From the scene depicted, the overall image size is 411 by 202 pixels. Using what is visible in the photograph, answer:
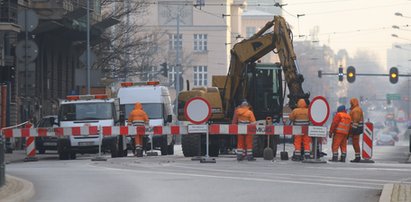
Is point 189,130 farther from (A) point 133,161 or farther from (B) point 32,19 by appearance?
(B) point 32,19

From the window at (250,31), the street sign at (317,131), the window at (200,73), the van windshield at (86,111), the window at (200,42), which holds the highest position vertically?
the window at (250,31)

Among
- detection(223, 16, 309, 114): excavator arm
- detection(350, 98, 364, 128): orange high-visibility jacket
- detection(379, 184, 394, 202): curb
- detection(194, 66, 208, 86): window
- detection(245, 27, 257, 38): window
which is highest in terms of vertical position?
detection(245, 27, 257, 38): window

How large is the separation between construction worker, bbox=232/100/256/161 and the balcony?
58.1ft

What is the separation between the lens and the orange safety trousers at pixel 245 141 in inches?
1136

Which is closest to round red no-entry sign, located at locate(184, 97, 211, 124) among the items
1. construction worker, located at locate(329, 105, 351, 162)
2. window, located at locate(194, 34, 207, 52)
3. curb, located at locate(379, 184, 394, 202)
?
construction worker, located at locate(329, 105, 351, 162)

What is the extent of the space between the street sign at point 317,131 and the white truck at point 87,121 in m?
8.40

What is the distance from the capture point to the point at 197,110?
93.7 feet

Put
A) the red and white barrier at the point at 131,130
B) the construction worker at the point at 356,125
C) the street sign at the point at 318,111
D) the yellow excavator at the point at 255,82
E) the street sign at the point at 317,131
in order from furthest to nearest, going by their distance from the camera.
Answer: the yellow excavator at the point at 255,82 → the red and white barrier at the point at 131,130 → the construction worker at the point at 356,125 → the street sign at the point at 317,131 → the street sign at the point at 318,111

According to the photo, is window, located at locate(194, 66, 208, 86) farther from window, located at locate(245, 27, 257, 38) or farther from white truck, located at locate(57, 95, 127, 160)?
white truck, located at locate(57, 95, 127, 160)

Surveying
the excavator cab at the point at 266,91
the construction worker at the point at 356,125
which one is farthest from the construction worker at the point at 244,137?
the excavator cab at the point at 266,91

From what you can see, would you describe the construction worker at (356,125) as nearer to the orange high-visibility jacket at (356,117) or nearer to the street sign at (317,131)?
the orange high-visibility jacket at (356,117)

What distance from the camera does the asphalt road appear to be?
1762cm

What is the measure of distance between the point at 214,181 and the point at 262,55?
13.4 metres

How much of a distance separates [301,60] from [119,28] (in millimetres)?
109841
